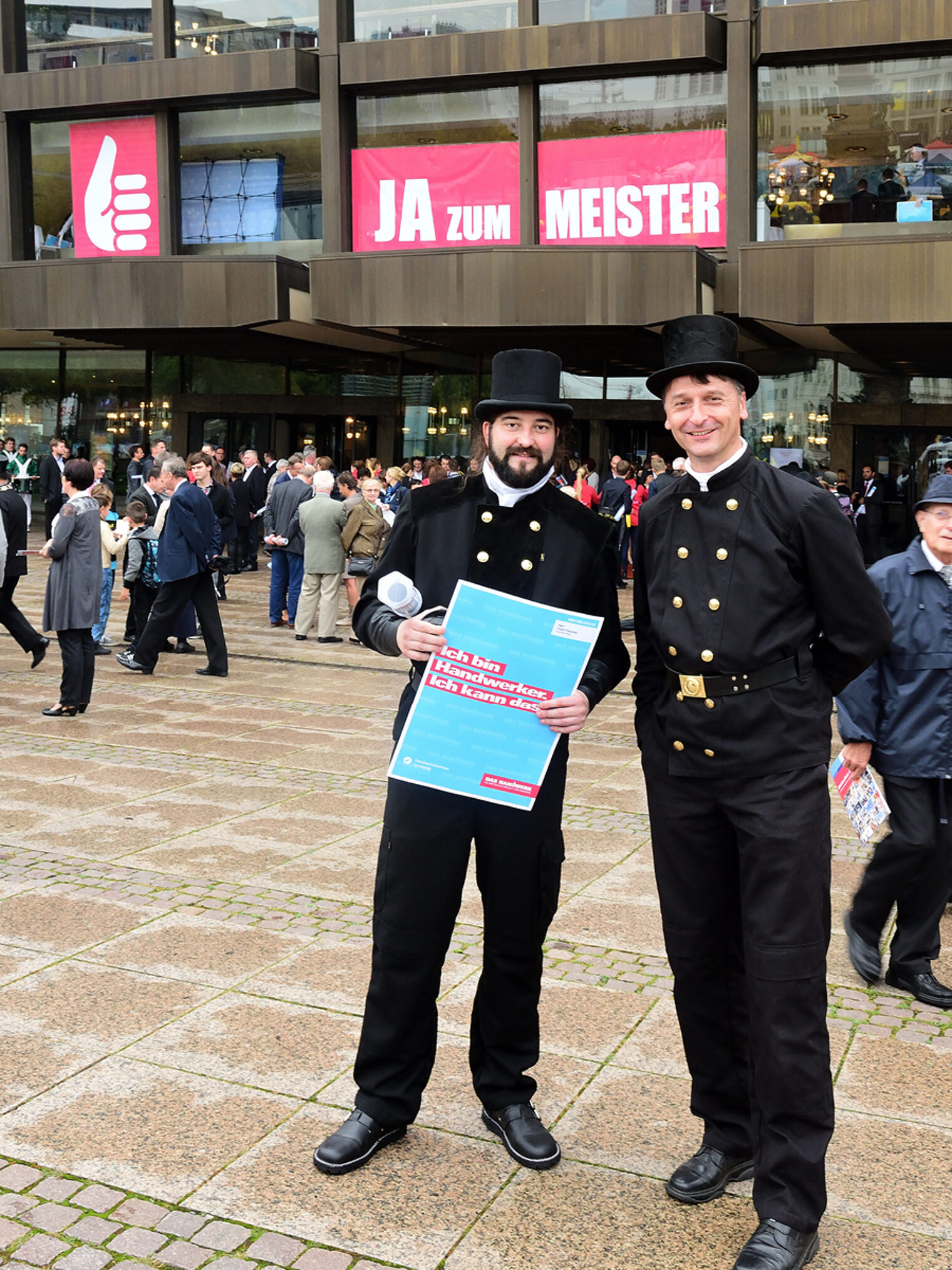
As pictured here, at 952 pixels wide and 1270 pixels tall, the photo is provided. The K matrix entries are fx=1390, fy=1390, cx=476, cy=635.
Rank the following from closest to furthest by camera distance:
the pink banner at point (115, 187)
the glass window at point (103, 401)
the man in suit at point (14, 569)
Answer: the man in suit at point (14, 569), the pink banner at point (115, 187), the glass window at point (103, 401)

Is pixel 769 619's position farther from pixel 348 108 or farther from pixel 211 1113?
pixel 348 108

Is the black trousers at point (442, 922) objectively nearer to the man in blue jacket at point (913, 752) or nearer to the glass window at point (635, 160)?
the man in blue jacket at point (913, 752)

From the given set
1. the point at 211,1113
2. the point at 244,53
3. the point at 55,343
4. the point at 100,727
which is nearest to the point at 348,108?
the point at 244,53

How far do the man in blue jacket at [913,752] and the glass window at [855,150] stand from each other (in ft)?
61.0

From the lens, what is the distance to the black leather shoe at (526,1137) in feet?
11.9

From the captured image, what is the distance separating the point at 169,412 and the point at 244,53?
7.95 metres

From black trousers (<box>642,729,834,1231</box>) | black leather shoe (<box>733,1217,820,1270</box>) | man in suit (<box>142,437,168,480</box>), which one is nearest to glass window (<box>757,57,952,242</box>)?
man in suit (<box>142,437,168,480</box>)

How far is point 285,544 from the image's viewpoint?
615 inches

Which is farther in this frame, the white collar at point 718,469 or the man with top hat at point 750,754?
the white collar at point 718,469

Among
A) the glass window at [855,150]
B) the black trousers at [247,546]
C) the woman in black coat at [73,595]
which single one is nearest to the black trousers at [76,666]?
the woman in black coat at [73,595]

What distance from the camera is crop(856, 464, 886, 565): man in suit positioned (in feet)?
75.9

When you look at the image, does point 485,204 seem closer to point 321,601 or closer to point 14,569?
point 321,601

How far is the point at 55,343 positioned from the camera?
98.6 ft

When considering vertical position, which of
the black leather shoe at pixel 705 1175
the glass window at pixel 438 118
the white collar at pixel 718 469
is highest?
the glass window at pixel 438 118
